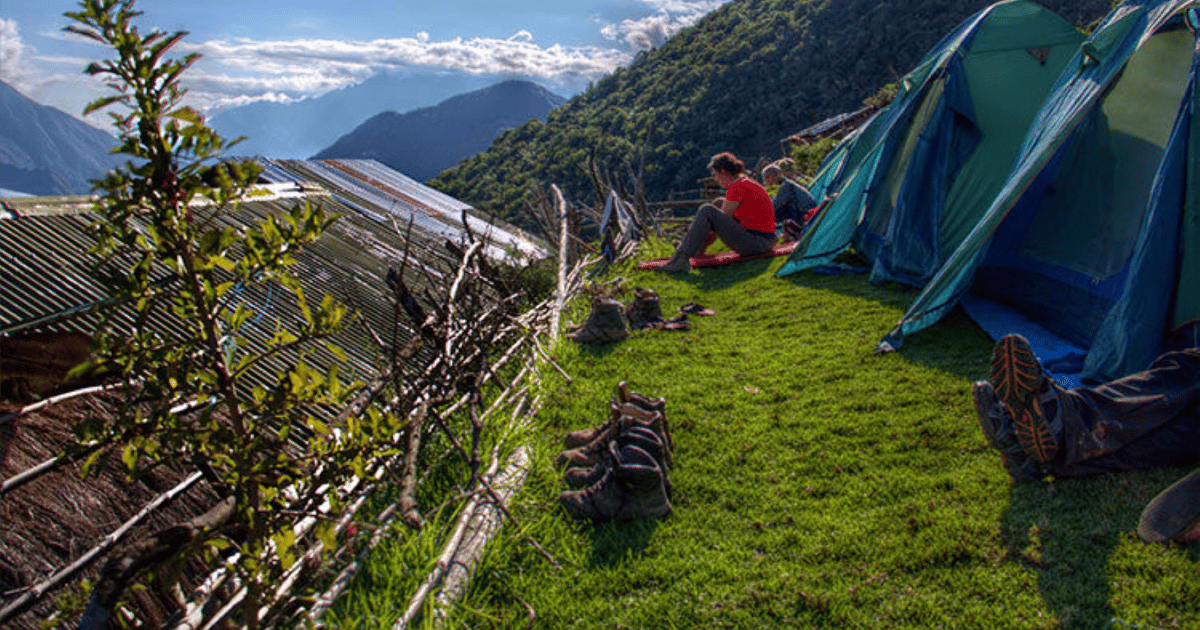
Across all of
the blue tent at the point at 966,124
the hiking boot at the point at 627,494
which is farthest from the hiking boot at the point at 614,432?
the blue tent at the point at 966,124

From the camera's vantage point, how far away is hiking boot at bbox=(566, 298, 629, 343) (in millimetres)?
6145

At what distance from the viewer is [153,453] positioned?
1719mm

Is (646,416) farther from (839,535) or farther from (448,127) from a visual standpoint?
(448,127)

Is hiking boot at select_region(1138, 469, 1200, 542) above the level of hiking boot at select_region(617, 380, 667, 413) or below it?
above

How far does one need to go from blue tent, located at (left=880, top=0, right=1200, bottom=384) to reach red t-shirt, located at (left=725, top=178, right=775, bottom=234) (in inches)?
124

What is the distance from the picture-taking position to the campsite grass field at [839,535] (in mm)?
2479

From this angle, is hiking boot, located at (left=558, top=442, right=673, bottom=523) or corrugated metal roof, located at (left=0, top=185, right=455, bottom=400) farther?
corrugated metal roof, located at (left=0, top=185, right=455, bottom=400)

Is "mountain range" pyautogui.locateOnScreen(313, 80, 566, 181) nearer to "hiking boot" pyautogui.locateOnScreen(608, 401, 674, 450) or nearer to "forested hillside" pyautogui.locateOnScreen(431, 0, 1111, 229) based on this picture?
"forested hillside" pyautogui.locateOnScreen(431, 0, 1111, 229)

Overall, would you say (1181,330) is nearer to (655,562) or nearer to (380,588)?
(655,562)

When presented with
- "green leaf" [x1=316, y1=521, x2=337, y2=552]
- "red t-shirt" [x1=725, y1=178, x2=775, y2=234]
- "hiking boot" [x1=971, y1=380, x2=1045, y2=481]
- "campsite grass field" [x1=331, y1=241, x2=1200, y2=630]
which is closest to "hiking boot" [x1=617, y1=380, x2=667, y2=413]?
"campsite grass field" [x1=331, y1=241, x2=1200, y2=630]

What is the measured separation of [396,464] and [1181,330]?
14.2ft

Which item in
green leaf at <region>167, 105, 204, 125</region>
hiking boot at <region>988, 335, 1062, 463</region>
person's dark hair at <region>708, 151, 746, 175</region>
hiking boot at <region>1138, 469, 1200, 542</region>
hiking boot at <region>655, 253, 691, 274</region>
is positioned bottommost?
hiking boot at <region>655, 253, 691, 274</region>

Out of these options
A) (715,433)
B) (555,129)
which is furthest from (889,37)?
(715,433)

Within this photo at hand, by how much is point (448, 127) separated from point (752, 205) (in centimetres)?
18357
